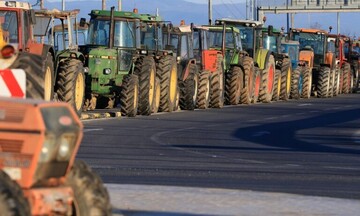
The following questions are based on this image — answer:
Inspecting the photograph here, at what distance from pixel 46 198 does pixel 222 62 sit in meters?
35.2

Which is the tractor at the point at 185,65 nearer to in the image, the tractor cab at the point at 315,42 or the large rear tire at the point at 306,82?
the large rear tire at the point at 306,82

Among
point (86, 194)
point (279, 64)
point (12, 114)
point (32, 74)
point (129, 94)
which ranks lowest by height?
point (279, 64)

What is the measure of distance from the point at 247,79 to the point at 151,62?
11.7 metres

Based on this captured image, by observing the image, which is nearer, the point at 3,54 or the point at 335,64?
the point at 3,54

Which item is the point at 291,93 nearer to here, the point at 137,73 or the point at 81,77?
the point at 137,73

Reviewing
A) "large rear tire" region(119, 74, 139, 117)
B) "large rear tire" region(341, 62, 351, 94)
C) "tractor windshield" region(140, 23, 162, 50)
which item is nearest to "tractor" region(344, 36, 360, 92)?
"large rear tire" region(341, 62, 351, 94)

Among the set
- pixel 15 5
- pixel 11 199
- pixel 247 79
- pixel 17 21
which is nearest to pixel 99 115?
pixel 15 5

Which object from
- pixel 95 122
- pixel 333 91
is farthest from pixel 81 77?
pixel 333 91

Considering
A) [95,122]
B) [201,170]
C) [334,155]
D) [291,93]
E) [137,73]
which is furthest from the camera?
[291,93]

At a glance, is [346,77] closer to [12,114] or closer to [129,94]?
[129,94]

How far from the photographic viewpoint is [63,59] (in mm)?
31375

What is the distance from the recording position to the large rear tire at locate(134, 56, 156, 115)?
35062 mm

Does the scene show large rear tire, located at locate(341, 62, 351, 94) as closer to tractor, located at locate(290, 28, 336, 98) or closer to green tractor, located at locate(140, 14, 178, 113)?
tractor, located at locate(290, 28, 336, 98)

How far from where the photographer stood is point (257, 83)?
4959 cm
